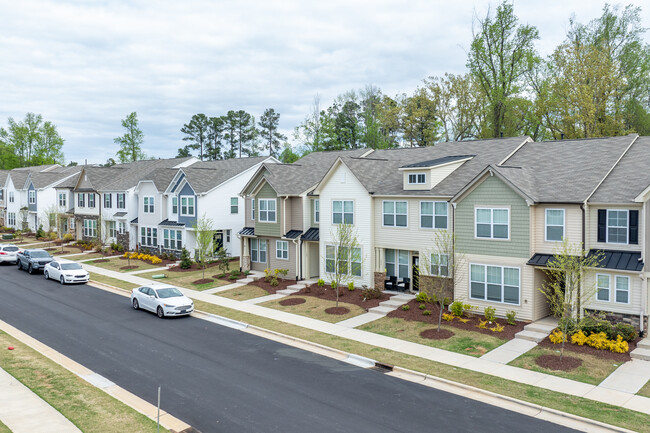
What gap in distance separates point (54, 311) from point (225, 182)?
19645 mm

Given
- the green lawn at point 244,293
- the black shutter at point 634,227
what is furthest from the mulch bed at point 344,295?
the black shutter at point 634,227

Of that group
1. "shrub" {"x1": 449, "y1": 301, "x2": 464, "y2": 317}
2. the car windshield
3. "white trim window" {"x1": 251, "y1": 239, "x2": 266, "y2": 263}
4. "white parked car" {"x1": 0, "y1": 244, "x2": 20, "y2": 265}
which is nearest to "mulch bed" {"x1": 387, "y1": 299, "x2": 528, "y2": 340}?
"shrub" {"x1": 449, "y1": 301, "x2": 464, "y2": 317}

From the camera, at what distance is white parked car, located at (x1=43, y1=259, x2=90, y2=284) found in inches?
1319

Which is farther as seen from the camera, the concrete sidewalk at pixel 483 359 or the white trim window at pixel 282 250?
the white trim window at pixel 282 250

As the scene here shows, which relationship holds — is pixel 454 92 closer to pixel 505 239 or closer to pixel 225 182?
pixel 225 182

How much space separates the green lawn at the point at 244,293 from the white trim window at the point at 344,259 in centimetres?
448

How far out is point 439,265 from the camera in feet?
82.9

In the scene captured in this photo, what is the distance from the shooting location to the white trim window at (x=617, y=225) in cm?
2089

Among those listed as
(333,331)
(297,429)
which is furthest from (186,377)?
(333,331)

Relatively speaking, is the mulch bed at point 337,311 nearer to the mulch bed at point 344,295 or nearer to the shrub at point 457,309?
the mulch bed at point 344,295

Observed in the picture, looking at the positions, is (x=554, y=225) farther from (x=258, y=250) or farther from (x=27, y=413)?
(x=258, y=250)

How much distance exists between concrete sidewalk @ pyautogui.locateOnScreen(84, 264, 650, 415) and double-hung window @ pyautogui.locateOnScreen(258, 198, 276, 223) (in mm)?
8897

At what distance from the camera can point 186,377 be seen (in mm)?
16250

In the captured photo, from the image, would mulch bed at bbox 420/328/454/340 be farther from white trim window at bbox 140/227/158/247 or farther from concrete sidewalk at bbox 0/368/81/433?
white trim window at bbox 140/227/158/247
